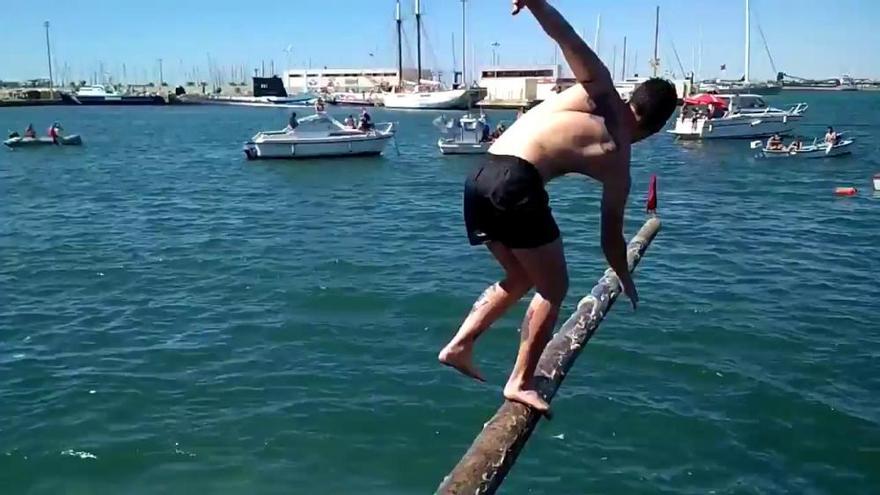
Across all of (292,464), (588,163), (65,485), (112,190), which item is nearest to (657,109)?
(588,163)

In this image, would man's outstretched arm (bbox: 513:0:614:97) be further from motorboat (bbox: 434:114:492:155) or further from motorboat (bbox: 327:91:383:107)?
motorboat (bbox: 327:91:383:107)

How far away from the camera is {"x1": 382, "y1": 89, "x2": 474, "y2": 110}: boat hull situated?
382ft

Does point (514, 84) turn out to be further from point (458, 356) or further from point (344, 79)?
point (458, 356)

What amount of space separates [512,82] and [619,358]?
121820 millimetres

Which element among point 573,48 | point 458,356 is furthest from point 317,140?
point 573,48

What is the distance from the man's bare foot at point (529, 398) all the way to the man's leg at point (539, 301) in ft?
0.08

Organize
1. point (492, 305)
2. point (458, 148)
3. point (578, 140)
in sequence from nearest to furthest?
point (578, 140) → point (492, 305) → point (458, 148)

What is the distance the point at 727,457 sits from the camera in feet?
32.9

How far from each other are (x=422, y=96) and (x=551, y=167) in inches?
4676

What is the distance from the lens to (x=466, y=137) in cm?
4600

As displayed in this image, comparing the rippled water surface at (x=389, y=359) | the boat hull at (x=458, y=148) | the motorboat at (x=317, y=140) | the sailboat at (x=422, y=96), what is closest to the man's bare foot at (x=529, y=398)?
the rippled water surface at (x=389, y=359)

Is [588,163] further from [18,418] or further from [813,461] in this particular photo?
[18,418]

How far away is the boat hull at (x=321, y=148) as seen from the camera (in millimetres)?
43156

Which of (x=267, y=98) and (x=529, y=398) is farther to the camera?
(x=267, y=98)
